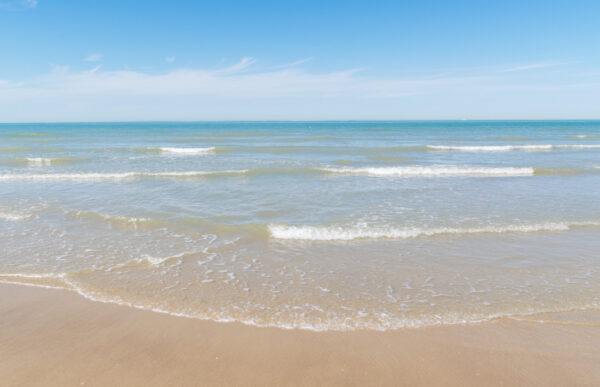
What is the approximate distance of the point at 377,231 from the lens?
27.9 ft

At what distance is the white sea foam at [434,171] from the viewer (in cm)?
1809

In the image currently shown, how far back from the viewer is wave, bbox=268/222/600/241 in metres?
8.20

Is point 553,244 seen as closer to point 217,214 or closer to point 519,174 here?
point 217,214

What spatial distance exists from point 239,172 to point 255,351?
1462 centimetres

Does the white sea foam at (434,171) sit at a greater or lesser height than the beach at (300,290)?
greater

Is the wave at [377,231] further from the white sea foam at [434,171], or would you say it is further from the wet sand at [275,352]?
the white sea foam at [434,171]

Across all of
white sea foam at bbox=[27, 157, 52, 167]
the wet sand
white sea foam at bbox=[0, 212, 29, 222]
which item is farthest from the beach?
white sea foam at bbox=[27, 157, 52, 167]

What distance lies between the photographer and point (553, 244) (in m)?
7.55

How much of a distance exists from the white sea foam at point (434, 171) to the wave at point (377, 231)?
362 inches

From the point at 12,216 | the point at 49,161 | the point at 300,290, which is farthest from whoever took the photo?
the point at 49,161

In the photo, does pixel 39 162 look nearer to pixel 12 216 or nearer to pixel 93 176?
pixel 93 176

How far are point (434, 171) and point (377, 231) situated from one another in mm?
11678

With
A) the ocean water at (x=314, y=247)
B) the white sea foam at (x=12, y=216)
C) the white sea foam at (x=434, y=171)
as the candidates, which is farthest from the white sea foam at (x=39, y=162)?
the white sea foam at (x=434, y=171)

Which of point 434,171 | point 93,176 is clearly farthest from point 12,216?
point 434,171
